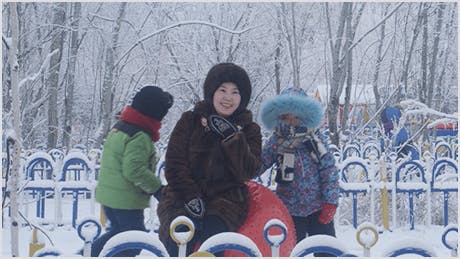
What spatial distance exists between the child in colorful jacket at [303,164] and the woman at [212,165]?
38 cm

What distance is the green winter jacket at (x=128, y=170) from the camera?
3309mm

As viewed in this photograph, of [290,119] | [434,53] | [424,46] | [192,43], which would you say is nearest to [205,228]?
[290,119]

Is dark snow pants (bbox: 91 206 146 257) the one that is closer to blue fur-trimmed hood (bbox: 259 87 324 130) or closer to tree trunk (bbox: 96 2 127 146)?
blue fur-trimmed hood (bbox: 259 87 324 130)

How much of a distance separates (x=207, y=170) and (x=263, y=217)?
405 millimetres

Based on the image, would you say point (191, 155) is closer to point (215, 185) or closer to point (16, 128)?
point (215, 185)

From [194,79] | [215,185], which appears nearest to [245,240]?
[215,185]

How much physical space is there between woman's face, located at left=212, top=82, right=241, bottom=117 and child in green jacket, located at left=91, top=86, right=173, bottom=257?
601mm

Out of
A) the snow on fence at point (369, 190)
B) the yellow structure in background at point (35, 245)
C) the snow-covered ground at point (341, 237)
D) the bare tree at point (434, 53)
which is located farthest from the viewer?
the bare tree at point (434, 53)

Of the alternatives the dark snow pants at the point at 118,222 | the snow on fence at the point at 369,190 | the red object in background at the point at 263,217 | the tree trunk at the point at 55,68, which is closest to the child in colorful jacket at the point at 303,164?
the red object in background at the point at 263,217

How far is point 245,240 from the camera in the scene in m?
1.92

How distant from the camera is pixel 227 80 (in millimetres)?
2994

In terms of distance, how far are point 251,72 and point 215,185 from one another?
34.3 feet

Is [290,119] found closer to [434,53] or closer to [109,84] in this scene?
[109,84]

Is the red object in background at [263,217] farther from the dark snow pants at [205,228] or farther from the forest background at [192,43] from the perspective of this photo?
the forest background at [192,43]
